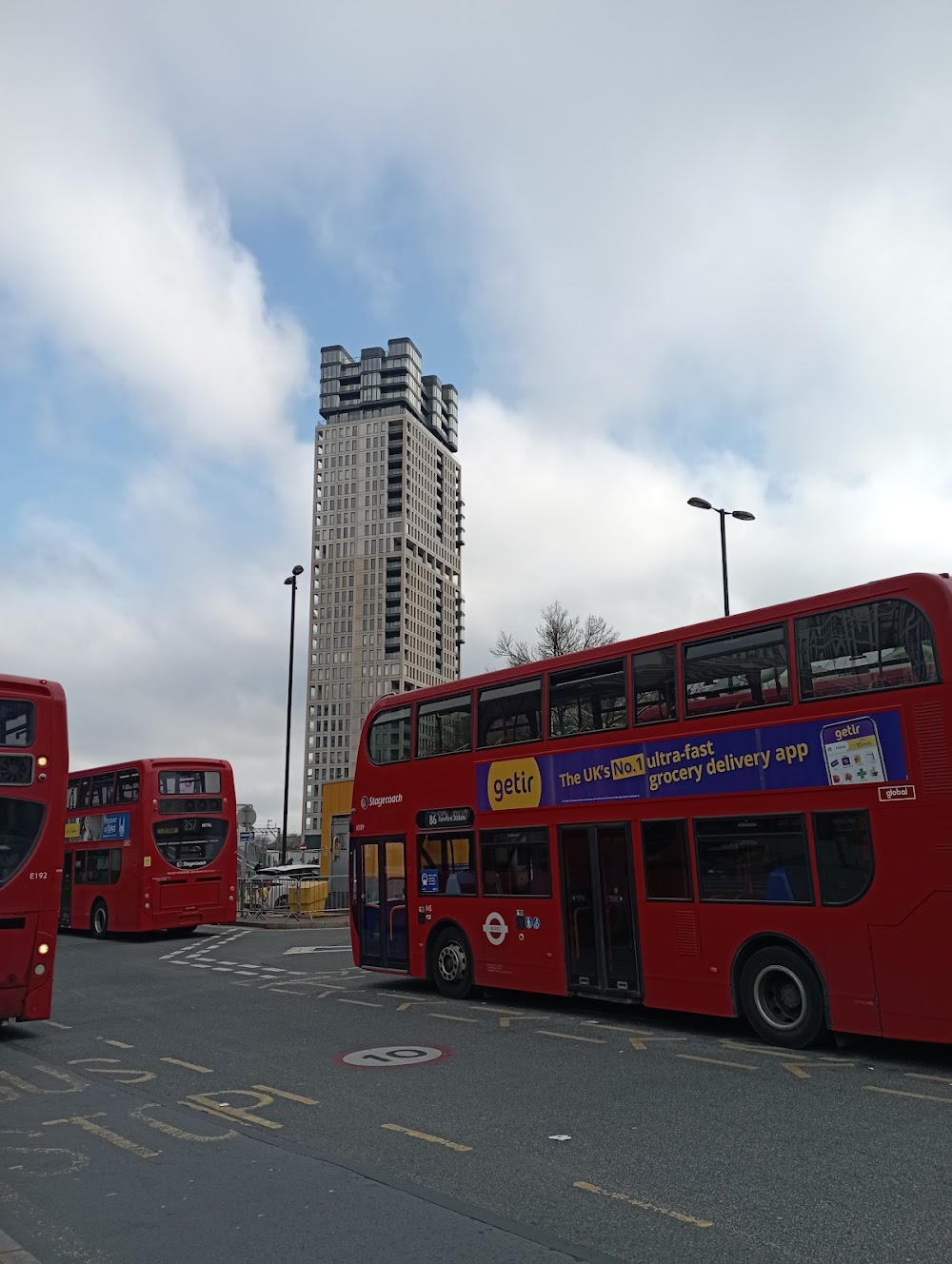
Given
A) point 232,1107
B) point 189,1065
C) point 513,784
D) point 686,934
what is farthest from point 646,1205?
point 513,784

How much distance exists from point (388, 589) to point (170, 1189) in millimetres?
162701

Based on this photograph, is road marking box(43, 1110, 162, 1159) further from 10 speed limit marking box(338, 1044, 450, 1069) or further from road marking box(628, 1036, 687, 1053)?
road marking box(628, 1036, 687, 1053)

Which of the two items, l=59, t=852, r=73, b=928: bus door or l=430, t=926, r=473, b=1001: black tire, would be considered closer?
l=430, t=926, r=473, b=1001: black tire

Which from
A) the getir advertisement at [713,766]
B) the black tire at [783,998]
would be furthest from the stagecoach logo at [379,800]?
the black tire at [783,998]

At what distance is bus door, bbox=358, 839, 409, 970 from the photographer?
14.8 m

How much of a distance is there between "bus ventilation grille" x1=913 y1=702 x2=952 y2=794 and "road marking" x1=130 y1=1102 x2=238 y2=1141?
6.16 meters

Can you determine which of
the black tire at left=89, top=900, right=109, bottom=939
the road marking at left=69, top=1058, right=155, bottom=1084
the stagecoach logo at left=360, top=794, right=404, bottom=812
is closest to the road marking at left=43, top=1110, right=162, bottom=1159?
the road marking at left=69, top=1058, right=155, bottom=1084

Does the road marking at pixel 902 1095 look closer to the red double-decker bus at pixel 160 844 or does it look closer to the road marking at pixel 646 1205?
the road marking at pixel 646 1205

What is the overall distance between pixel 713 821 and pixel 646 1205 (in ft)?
17.9

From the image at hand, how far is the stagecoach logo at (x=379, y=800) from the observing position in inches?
587

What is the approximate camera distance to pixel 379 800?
603 inches

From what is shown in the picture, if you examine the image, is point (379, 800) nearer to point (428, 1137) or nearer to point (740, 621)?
point (740, 621)

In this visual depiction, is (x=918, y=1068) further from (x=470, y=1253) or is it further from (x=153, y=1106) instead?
(x=153, y=1106)

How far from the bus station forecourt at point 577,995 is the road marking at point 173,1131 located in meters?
0.04
